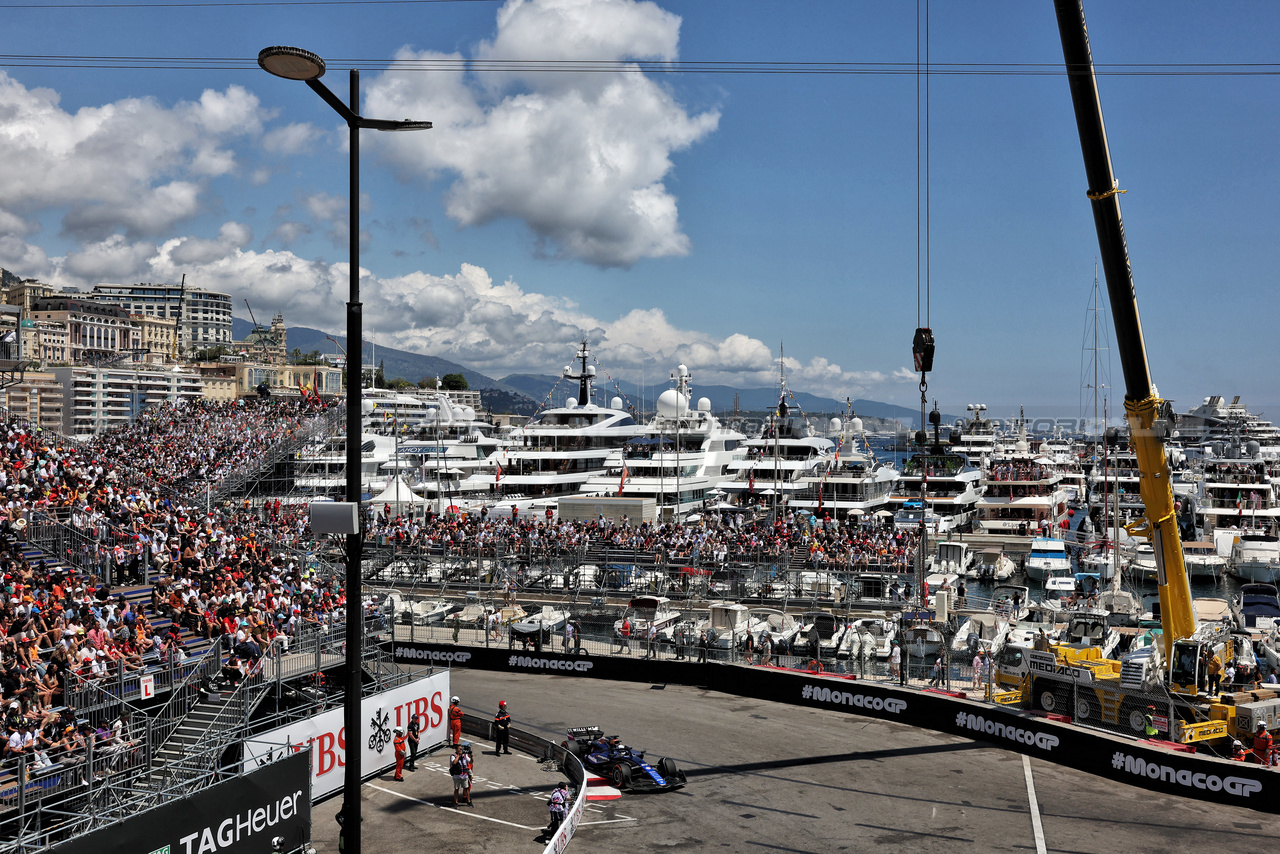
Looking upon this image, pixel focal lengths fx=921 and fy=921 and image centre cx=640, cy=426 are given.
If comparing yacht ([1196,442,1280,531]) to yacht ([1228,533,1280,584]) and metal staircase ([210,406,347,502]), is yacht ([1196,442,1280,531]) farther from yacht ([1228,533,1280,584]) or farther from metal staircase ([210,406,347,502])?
metal staircase ([210,406,347,502])

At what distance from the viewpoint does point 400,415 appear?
125 metres

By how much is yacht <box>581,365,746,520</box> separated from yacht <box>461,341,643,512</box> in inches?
51.2

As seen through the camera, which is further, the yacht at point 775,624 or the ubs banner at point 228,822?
the yacht at point 775,624

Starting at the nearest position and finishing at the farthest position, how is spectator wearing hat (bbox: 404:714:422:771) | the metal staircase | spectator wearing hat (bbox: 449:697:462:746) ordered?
spectator wearing hat (bbox: 404:714:422:771)
spectator wearing hat (bbox: 449:697:462:746)
the metal staircase

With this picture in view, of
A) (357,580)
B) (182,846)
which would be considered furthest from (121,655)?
(357,580)

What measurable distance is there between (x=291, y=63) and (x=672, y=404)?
60.5m

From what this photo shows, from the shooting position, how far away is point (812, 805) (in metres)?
16.8

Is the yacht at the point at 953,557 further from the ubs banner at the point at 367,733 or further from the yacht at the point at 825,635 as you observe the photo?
the ubs banner at the point at 367,733

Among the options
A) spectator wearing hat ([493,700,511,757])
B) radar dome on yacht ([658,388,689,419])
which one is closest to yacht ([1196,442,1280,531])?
radar dome on yacht ([658,388,689,419])

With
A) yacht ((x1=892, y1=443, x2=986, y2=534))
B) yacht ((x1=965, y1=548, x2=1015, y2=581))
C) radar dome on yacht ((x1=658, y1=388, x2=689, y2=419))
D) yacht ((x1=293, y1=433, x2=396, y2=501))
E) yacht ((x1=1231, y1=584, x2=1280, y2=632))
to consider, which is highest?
radar dome on yacht ((x1=658, y1=388, x2=689, y2=419))

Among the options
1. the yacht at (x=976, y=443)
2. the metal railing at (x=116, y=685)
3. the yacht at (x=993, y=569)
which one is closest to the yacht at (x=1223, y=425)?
the yacht at (x=976, y=443)

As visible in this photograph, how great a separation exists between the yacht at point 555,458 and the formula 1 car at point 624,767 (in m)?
40.2

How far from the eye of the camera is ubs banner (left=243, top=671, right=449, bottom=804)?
1602 centimetres

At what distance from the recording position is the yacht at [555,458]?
6206cm
